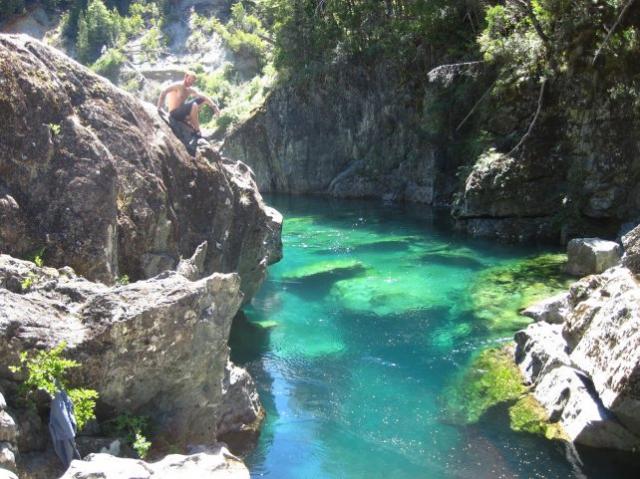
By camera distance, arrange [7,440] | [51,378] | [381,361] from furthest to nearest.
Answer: [381,361] → [51,378] → [7,440]

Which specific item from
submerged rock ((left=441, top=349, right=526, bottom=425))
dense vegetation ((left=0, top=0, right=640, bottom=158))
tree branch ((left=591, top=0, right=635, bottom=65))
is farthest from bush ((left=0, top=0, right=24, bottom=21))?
submerged rock ((left=441, top=349, right=526, bottom=425))

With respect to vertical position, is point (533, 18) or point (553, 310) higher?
point (533, 18)

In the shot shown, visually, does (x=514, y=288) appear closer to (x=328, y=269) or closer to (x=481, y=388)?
(x=328, y=269)

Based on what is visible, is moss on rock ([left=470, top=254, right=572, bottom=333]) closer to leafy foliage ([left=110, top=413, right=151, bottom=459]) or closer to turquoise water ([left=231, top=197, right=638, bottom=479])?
turquoise water ([left=231, top=197, right=638, bottom=479])

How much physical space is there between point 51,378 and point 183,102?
7723 mm

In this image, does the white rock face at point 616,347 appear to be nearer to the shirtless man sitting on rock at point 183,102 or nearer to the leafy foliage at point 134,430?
the leafy foliage at point 134,430

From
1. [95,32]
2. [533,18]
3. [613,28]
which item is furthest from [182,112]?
[95,32]

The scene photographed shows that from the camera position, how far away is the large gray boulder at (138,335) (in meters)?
6.23

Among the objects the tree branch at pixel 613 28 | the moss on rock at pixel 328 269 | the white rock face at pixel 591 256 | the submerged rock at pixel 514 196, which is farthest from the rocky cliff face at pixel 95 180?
the submerged rock at pixel 514 196

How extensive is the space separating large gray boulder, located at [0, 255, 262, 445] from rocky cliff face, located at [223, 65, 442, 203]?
831 inches

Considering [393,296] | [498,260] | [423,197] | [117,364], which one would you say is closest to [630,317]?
[117,364]

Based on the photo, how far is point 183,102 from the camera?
12.6 metres

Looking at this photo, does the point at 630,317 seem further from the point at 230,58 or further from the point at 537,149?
the point at 230,58

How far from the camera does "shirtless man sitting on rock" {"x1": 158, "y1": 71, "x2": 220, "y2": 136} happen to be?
40.1 feet
